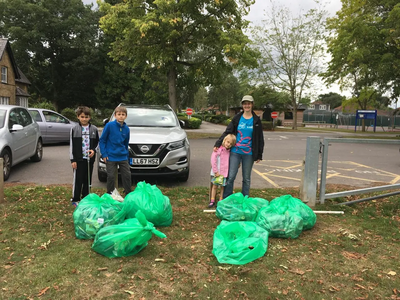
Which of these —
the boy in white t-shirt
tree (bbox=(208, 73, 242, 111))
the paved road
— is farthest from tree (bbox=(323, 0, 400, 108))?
tree (bbox=(208, 73, 242, 111))

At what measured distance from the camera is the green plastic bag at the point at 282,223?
366 centimetres

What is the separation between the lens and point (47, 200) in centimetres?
500

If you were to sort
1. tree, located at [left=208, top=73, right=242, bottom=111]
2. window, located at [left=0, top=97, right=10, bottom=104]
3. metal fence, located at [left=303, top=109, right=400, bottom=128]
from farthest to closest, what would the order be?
tree, located at [left=208, top=73, right=242, bottom=111] < metal fence, located at [left=303, top=109, right=400, bottom=128] < window, located at [left=0, top=97, right=10, bottom=104]

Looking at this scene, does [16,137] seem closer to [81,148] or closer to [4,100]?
[81,148]

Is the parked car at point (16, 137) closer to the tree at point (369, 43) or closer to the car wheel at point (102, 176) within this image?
the car wheel at point (102, 176)

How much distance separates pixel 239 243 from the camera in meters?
3.17

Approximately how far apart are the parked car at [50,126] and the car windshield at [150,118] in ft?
21.5

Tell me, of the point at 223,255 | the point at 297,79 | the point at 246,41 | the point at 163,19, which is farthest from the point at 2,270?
the point at 297,79

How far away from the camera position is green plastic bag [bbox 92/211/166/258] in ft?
9.87

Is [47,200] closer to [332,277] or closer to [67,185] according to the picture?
[67,185]

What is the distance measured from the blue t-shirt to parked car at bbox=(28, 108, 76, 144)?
9.94 meters

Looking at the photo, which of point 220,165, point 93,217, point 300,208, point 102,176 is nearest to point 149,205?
point 93,217

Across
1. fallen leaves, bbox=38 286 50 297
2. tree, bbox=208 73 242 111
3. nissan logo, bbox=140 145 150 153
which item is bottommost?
fallen leaves, bbox=38 286 50 297

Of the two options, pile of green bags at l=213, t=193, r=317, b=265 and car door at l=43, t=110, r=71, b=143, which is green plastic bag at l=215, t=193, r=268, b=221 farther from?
car door at l=43, t=110, r=71, b=143
